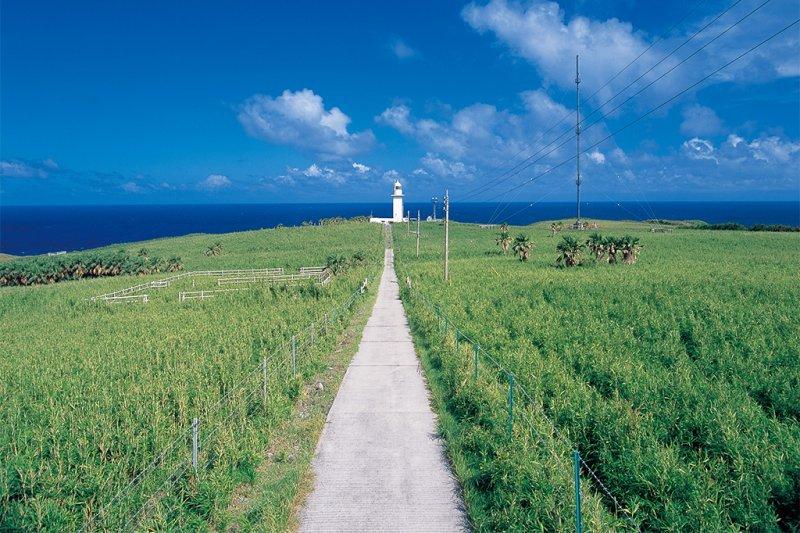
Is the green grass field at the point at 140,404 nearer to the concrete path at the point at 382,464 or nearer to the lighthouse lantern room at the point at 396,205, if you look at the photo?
the concrete path at the point at 382,464

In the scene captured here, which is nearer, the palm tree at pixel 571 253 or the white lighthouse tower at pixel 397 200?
the palm tree at pixel 571 253

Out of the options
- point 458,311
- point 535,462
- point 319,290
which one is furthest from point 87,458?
point 319,290

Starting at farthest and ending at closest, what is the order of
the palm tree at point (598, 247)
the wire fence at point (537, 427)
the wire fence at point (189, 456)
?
1. the palm tree at point (598, 247)
2. the wire fence at point (189, 456)
3. the wire fence at point (537, 427)

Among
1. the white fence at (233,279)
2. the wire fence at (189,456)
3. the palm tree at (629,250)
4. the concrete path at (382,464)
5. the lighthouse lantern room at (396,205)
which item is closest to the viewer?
the wire fence at (189,456)

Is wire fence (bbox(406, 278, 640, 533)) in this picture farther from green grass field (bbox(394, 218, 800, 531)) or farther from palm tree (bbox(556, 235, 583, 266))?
palm tree (bbox(556, 235, 583, 266))


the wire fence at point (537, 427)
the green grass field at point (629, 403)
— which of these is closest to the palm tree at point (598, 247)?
the green grass field at point (629, 403)

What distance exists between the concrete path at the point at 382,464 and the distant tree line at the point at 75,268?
5103cm

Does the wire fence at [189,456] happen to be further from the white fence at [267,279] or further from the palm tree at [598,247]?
the palm tree at [598,247]

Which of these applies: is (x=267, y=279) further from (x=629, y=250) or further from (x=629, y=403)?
(x=629, y=403)

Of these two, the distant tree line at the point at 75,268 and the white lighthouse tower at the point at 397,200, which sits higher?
the white lighthouse tower at the point at 397,200

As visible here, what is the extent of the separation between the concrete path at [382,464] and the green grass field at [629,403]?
0.57m

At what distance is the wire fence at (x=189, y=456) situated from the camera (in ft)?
27.5

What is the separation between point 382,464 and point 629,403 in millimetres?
6304

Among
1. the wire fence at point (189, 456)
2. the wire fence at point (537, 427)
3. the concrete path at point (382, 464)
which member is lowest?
the concrete path at point (382, 464)
